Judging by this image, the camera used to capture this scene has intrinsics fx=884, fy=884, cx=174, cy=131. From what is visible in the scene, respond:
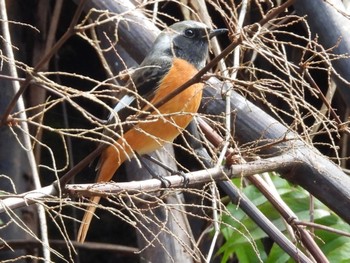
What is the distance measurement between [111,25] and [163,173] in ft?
1.66

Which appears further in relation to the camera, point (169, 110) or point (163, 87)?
point (163, 87)

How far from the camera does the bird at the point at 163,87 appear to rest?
2.61 metres

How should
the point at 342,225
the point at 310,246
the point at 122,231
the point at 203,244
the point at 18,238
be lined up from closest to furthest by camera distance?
1. the point at 310,246
2. the point at 342,225
3. the point at 18,238
4. the point at 203,244
5. the point at 122,231

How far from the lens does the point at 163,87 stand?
2805 mm

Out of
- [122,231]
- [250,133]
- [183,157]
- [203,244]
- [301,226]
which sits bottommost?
[122,231]

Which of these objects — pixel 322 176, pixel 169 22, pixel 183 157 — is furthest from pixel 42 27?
pixel 322 176

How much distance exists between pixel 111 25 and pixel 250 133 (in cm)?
72

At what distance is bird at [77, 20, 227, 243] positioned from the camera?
2.61 m

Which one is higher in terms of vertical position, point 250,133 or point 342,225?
point 250,133

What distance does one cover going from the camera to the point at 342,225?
2.67 meters

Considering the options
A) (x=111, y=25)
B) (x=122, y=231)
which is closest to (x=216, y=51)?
(x=111, y=25)

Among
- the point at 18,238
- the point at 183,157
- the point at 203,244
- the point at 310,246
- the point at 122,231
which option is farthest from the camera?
the point at 122,231

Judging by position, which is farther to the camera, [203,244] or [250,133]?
[203,244]

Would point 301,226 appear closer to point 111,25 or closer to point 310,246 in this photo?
point 310,246
